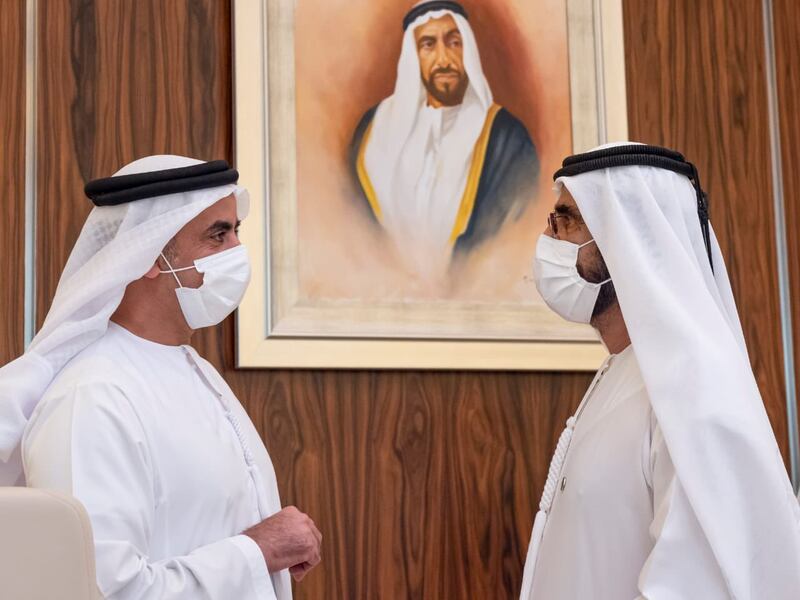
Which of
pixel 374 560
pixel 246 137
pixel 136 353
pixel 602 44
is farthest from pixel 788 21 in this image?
pixel 136 353

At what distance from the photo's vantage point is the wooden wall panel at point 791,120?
4.25m

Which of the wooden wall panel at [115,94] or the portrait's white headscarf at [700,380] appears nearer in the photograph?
the portrait's white headscarf at [700,380]

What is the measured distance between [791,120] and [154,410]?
2.68 meters

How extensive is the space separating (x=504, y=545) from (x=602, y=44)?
5.66ft

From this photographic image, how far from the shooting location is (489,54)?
4.05 metres

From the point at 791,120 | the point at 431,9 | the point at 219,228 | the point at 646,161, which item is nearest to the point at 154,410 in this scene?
the point at 219,228

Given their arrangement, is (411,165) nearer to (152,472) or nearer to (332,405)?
(332,405)

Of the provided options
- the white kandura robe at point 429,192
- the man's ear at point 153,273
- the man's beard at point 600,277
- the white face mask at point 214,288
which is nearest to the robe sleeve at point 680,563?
the man's beard at point 600,277

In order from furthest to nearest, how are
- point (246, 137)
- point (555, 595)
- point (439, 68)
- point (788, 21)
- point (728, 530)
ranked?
point (788, 21)
point (439, 68)
point (246, 137)
point (555, 595)
point (728, 530)

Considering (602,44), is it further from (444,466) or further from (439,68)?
(444,466)

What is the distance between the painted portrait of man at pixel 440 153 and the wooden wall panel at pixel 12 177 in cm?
103

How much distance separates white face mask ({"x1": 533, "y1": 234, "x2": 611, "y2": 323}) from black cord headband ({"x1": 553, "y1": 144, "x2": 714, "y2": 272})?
8.2 inches

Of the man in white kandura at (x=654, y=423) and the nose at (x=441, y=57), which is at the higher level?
the nose at (x=441, y=57)

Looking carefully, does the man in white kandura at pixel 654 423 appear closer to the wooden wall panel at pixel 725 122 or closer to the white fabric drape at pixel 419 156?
the white fabric drape at pixel 419 156
